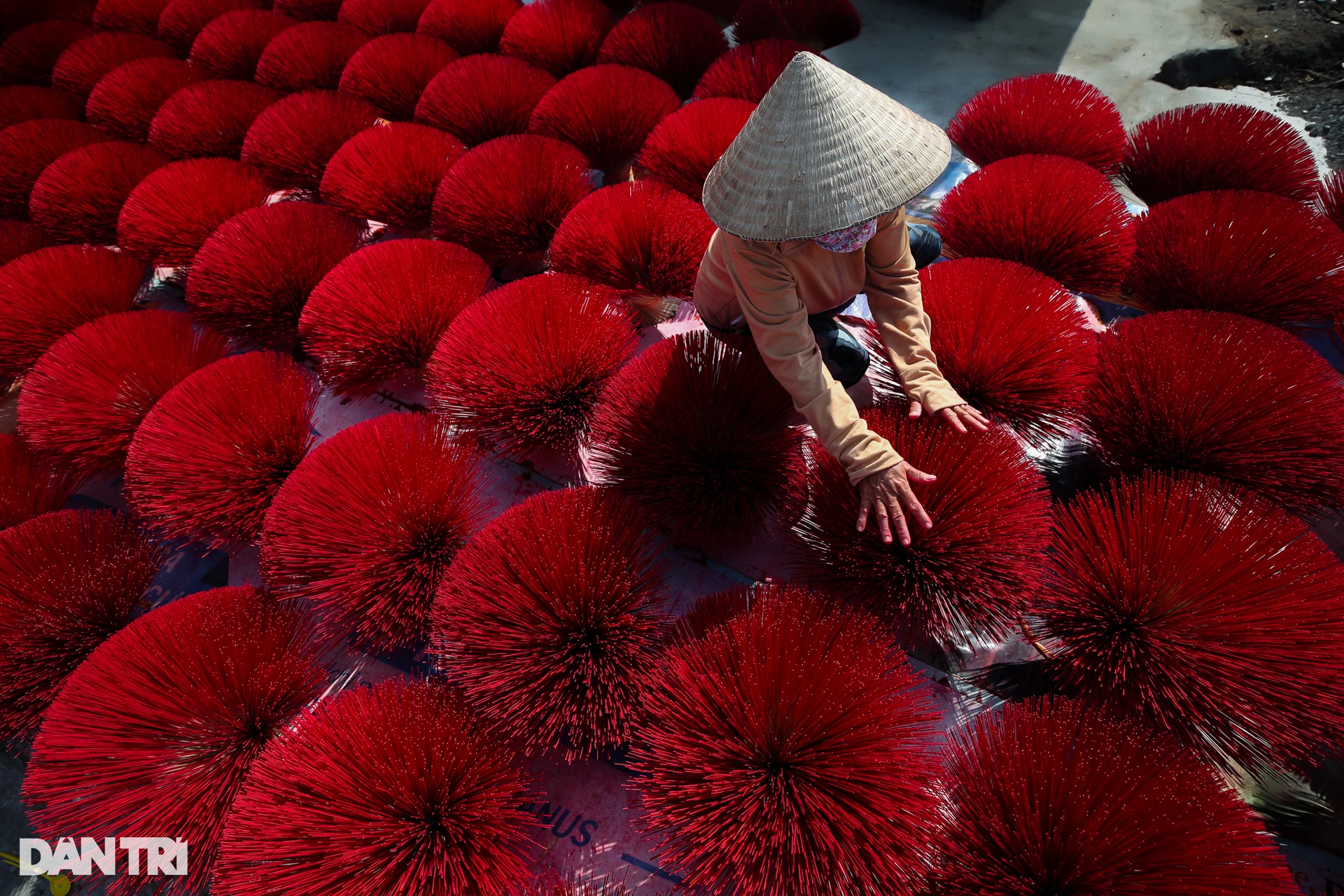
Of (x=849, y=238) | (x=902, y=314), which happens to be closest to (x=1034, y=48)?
(x=902, y=314)

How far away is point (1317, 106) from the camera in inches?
63.7

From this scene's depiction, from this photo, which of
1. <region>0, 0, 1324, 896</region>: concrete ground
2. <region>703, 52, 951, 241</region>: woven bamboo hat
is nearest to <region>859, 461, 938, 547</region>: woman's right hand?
<region>703, 52, 951, 241</region>: woven bamboo hat

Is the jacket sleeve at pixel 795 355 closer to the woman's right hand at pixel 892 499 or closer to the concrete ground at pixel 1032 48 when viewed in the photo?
the woman's right hand at pixel 892 499

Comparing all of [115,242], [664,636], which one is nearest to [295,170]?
[115,242]

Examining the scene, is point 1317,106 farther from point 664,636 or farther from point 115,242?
point 115,242

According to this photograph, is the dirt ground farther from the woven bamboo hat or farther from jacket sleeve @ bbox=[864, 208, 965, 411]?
the woven bamboo hat

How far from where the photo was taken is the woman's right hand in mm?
743

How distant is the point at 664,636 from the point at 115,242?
A: 58.1 inches

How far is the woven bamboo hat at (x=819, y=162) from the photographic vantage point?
672mm

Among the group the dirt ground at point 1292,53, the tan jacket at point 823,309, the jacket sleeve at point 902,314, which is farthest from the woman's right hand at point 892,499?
the dirt ground at point 1292,53

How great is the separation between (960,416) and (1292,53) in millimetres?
1686

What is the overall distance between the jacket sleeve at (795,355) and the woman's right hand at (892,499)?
0.07ft

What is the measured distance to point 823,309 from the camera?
93 cm

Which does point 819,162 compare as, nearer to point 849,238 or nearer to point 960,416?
point 849,238
